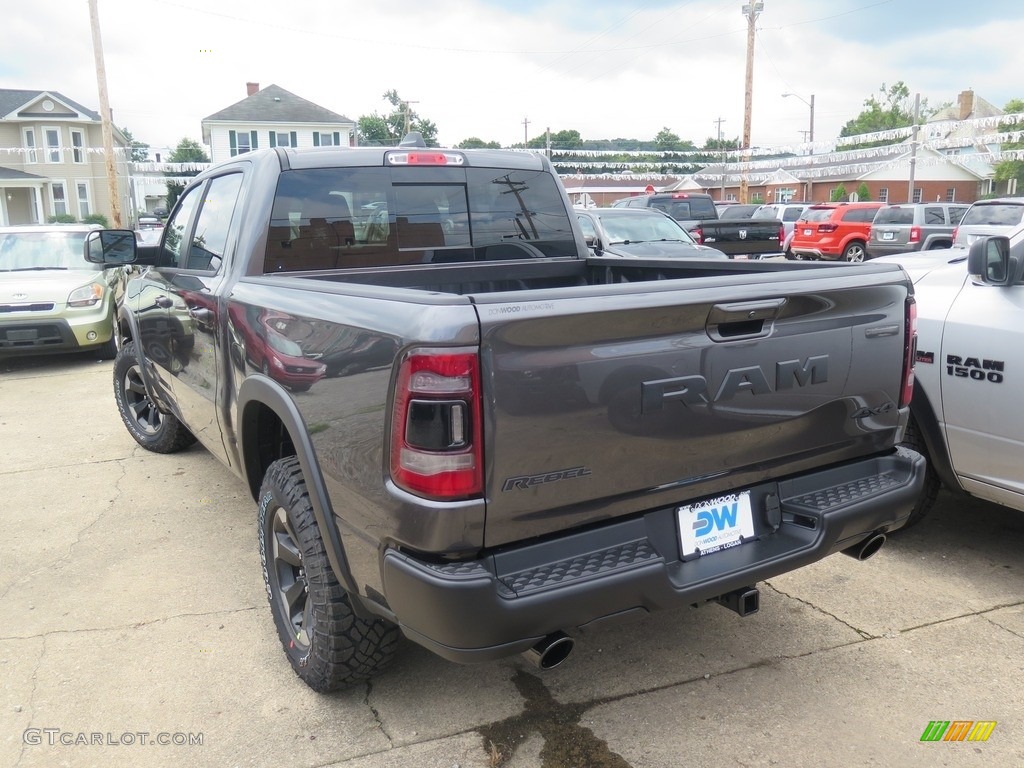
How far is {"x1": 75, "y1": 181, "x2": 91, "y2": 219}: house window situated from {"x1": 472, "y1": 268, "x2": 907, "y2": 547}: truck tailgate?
50.2 m

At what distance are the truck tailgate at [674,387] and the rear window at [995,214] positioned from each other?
12.0 meters

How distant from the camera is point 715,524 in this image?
2508 millimetres

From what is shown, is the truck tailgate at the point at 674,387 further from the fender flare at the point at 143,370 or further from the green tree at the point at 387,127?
the green tree at the point at 387,127

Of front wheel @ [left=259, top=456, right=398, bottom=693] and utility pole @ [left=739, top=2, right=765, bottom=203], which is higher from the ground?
utility pole @ [left=739, top=2, right=765, bottom=203]

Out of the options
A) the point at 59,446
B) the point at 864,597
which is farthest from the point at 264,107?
the point at 864,597

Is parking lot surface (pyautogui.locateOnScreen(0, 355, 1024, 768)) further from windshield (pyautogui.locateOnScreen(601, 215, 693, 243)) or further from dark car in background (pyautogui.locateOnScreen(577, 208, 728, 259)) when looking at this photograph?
windshield (pyautogui.locateOnScreen(601, 215, 693, 243))

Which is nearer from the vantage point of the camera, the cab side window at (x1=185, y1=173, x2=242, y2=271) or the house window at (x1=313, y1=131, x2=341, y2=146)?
the cab side window at (x1=185, y1=173, x2=242, y2=271)

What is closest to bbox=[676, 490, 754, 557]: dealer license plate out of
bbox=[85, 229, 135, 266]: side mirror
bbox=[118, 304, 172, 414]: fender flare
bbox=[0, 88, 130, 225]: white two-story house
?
bbox=[118, 304, 172, 414]: fender flare

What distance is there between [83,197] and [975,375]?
5091 cm

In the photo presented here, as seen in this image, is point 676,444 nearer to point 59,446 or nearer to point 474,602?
point 474,602

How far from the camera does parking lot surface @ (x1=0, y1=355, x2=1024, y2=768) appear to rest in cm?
265

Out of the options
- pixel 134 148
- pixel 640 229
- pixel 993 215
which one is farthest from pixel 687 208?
pixel 134 148

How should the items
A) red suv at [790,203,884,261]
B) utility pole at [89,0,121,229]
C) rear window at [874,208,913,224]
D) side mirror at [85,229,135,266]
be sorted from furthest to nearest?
utility pole at [89,0,121,229]
red suv at [790,203,884,261]
rear window at [874,208,913,224]
side mirror at [85,229,135,266]

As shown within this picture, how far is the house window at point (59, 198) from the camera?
146ft
